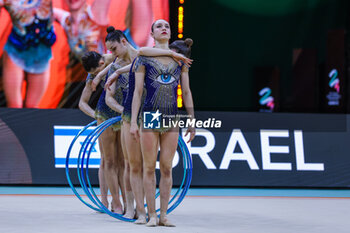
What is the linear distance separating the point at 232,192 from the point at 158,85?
13.9ft

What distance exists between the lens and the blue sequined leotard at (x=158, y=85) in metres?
6.17

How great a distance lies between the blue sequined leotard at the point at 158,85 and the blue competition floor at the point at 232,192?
3.62m


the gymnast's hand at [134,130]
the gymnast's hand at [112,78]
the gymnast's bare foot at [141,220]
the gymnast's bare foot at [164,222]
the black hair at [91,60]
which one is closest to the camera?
the gymnast's hand at [134,130]

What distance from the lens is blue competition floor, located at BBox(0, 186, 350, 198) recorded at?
957 cm

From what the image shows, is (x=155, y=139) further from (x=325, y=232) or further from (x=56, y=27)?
(x=56, y=27)

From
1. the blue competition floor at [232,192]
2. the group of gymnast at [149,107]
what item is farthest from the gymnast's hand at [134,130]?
the blue competition floor at [232,192]

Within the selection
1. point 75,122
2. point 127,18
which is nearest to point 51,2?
point 127,18

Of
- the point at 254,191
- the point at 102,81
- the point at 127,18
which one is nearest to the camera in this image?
the point at 102,81

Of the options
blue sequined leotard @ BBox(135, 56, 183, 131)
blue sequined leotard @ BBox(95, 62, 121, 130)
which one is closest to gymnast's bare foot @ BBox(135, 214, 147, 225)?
blue sequined leotard @ BBox(135, 56, 183, 131)

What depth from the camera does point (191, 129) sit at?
20.7 feet

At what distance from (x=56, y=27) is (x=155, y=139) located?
6.28m

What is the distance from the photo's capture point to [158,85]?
243 inches

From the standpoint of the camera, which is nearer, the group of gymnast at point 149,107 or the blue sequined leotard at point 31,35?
the group of gymnast at point 149,107

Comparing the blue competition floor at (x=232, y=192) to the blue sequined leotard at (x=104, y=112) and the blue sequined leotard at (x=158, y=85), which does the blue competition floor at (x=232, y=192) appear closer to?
the blue sequined leotard at (x=104, y=112)
